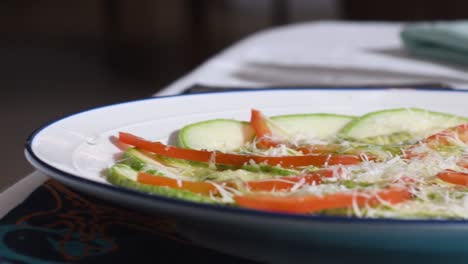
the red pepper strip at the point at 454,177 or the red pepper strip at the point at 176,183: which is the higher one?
the red pepper strip at the point at 454,177

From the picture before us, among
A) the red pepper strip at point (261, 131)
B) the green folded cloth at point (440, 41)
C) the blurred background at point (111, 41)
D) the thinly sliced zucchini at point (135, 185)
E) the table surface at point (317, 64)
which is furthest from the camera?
the blurred background at point (111, 41)

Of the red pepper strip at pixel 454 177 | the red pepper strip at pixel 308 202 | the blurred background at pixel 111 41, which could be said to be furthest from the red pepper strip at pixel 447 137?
the blurred background at pixel 111 41

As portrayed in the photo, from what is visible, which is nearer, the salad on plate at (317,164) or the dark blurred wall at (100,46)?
the salad on plate at (317,164)

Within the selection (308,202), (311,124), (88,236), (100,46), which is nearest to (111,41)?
(100,46)

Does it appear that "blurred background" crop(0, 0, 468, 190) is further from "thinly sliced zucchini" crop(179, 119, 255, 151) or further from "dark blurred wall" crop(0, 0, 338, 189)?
"thinly sliced zucchini" crop(179, 119, 255, 151)

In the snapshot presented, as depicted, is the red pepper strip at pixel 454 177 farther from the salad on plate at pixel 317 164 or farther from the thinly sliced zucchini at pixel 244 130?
the thinly sliced zucchini at pixel 244 130

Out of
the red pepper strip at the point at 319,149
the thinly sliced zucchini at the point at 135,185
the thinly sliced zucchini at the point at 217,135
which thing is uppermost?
the thinly sliced zucchini at the point at 135,185

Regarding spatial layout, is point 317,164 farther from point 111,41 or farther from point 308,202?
point 111,41
